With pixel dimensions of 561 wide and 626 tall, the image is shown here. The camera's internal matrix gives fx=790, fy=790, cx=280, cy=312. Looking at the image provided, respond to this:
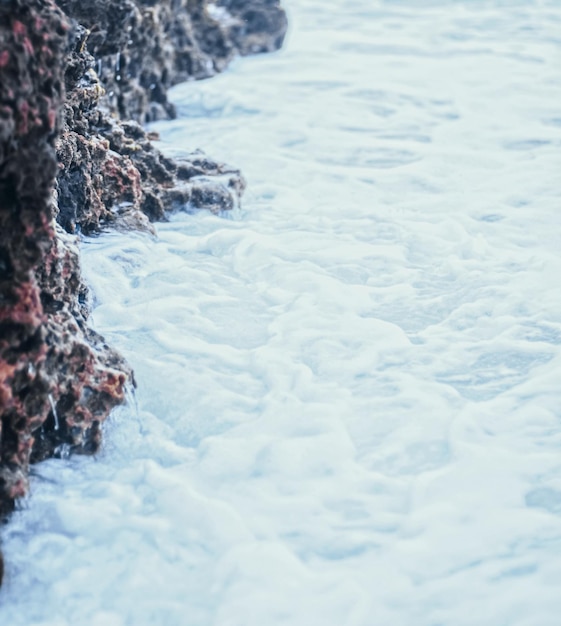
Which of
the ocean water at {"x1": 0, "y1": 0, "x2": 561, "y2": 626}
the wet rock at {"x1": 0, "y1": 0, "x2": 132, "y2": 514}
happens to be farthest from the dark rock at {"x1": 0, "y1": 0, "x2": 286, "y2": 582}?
the ocean water at {"x1": 0, "y1": 0, "x2": 561, "y2": 626}

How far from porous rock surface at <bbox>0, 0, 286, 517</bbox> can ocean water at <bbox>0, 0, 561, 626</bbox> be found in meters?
0.20

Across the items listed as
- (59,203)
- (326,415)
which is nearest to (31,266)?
(326,415)

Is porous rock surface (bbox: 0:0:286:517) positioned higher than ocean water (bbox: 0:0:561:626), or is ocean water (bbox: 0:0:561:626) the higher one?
porous rock surface (bbox: 0:0:286:517)

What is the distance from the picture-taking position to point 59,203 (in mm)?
4648

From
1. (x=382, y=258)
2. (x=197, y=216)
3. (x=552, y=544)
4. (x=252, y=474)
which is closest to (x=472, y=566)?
(x=552, y=544)

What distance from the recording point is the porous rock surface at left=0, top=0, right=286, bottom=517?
2.82 meters

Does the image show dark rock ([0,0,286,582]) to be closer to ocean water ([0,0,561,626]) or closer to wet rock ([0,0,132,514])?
wet rock ([0,0,132,514])

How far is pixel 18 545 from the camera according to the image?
3027mm

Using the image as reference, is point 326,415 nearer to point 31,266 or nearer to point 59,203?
point 31,266

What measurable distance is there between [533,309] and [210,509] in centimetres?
263

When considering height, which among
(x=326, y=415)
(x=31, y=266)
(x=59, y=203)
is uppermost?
(x=31, y=266)

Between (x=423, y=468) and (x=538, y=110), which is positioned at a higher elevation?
(x=538, y=110)

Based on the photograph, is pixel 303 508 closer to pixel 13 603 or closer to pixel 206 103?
pixel 13 603

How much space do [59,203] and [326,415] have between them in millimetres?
2073
